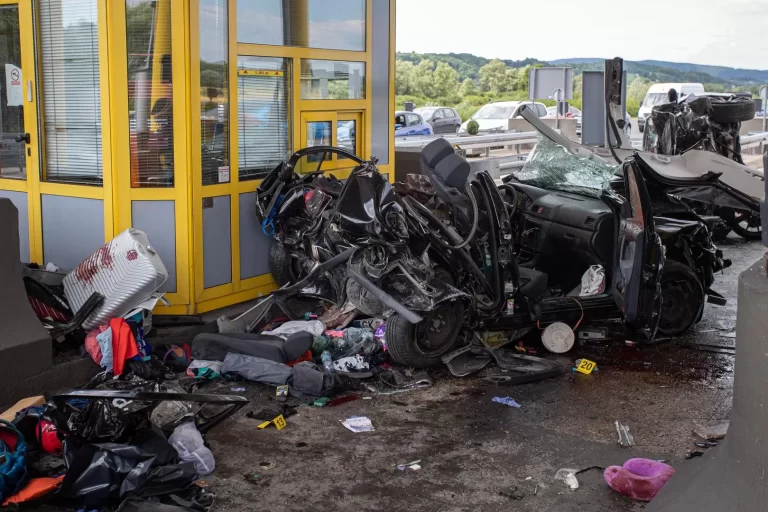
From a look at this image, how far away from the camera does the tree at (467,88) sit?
175ft

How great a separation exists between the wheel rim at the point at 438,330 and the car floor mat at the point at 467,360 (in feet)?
0.37

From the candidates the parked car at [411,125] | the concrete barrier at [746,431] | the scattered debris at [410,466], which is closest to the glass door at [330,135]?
the scattered debris at [410,466]

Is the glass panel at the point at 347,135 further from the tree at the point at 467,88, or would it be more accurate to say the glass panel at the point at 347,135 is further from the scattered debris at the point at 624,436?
the tree at the point at 467,88

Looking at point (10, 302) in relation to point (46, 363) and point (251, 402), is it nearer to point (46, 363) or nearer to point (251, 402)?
point (46, 363)

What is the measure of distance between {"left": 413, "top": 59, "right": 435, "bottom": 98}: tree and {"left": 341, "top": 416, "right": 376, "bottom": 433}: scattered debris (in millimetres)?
48563

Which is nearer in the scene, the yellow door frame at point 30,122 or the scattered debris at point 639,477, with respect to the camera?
the scattered debris at point 639,477

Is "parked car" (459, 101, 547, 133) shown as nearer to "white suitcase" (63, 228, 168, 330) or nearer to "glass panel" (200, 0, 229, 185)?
"glass panel" (200, 0, 229, 185)

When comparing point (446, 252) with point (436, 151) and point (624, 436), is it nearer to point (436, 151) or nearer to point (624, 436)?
point (436, 151)

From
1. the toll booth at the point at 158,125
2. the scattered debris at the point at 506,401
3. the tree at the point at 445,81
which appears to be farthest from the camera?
the tree at the point at 445,81

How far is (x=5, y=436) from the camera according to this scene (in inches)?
202

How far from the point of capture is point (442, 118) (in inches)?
1287

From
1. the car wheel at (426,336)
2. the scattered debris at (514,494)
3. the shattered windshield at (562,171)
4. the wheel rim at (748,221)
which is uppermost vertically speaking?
the shattered windshield at (562,171)

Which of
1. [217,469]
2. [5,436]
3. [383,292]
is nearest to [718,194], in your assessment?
[383,292]

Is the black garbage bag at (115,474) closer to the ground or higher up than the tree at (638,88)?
closer to the ground
